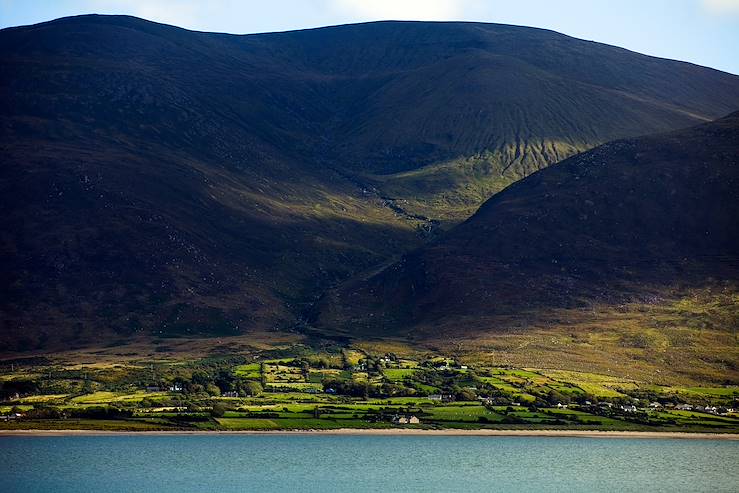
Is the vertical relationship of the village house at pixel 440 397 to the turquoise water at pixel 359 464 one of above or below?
below

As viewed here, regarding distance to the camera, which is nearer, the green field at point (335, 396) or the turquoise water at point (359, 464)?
the turquoise water at point (359, 464)

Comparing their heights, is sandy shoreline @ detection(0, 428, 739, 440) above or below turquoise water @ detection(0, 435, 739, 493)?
below

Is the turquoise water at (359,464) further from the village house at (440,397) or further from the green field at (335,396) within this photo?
the village house at (440,397)

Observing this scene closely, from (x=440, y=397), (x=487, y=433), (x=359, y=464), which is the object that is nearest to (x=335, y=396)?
(x=440, y=397)

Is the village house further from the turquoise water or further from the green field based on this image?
the turquoise water

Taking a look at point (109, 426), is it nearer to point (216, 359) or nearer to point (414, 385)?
point (414, 385)

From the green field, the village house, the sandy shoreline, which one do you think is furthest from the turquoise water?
the village house

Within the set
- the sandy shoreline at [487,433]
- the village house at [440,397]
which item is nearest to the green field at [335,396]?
the village house at [440,397]

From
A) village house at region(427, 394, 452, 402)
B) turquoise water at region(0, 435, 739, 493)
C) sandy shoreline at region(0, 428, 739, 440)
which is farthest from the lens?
village house at region(427, 394, 452, 402)

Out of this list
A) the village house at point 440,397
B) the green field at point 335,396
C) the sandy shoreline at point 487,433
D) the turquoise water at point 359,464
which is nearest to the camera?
the turquoise water at point 359,464
